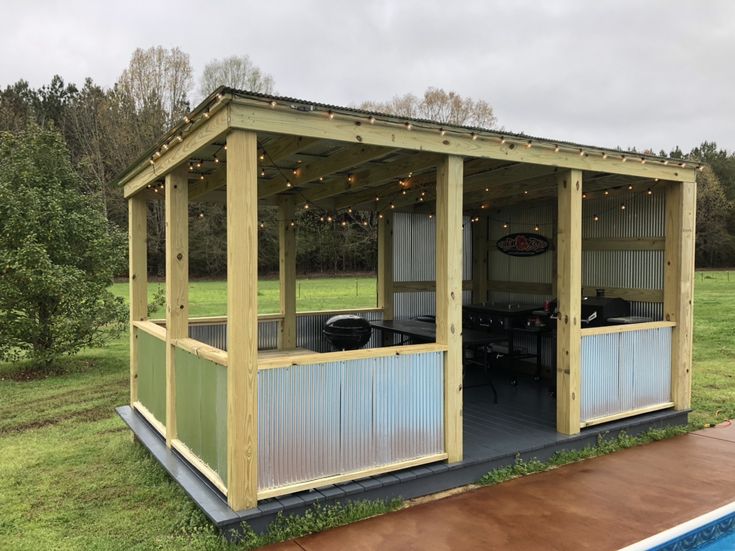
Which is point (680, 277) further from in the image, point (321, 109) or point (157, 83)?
point (157, 83)

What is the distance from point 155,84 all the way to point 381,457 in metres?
23.1

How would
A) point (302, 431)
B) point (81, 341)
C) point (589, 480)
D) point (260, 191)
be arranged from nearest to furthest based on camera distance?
1. point (302, 431)
2. point (589, 480)
3. point (260, 191)
4. point (81, 341)

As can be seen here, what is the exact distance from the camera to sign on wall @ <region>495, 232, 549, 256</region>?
664cm

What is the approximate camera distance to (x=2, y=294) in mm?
7184

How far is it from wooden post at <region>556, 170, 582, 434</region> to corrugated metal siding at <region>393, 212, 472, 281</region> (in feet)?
9.60

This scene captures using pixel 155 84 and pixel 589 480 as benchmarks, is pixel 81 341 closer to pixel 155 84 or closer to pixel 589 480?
pixel 589 480

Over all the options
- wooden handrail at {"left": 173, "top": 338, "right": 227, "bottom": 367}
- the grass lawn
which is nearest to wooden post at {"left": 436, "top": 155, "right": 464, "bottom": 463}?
the grass lawn

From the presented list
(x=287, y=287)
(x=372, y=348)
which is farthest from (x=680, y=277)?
(x=287, y=287)

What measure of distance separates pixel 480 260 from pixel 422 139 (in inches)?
167

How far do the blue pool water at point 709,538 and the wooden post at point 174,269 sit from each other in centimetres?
321

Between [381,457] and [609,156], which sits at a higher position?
[609,156]

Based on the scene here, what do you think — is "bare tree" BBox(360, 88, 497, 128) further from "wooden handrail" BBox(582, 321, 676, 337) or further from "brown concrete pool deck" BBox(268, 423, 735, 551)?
"brown concrete pool deck" BBox(268, 423, 735, 551)

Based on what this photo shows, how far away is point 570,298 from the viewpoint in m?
4.22

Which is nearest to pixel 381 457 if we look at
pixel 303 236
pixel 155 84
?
pixel 303 236
